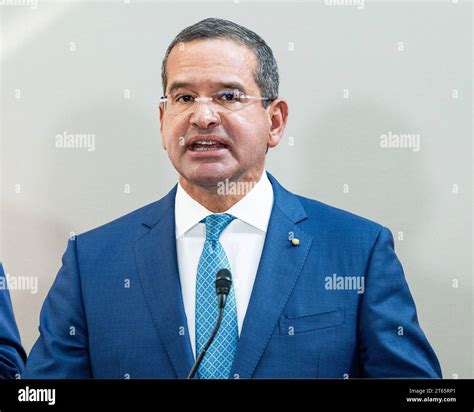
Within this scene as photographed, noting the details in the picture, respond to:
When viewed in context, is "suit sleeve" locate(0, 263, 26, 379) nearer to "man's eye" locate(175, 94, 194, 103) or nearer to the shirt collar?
the shirt collar

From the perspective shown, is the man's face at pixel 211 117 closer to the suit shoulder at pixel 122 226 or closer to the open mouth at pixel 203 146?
the open mouth at pixel 203 146

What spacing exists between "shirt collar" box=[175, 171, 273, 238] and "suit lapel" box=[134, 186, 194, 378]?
0.08 ft

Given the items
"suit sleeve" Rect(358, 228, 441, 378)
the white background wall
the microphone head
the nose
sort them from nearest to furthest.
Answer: the microphone head
"suit sleeve" Rect(358, 228, 441, 378)
the nose
the white background wall

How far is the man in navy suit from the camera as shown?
1.81 metres

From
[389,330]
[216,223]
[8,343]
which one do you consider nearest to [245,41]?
[216,223]

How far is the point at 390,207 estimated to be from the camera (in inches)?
84.7

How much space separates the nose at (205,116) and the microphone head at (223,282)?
410mm
